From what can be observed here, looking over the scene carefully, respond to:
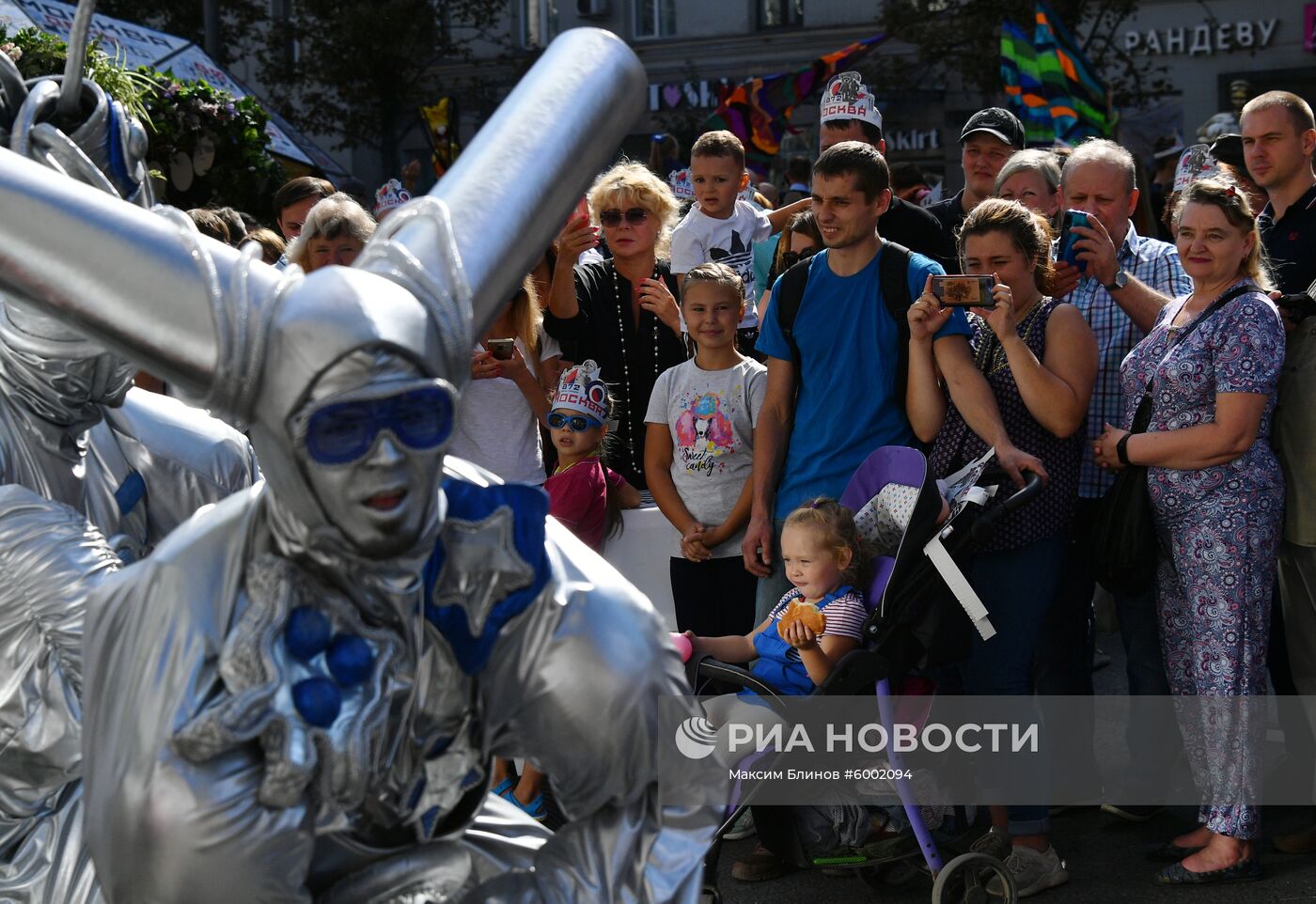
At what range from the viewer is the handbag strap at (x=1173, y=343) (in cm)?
434

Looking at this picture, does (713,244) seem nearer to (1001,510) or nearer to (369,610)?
(1001,510)

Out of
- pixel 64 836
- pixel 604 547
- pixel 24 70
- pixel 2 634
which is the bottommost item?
pixel 604 547

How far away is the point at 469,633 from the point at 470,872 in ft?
1.20

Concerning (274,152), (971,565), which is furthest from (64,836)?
(274,152)

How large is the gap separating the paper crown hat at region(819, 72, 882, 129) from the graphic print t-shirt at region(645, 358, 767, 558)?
62.7 inches

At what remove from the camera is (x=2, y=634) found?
224 cm

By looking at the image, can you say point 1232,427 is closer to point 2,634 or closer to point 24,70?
point 2,634

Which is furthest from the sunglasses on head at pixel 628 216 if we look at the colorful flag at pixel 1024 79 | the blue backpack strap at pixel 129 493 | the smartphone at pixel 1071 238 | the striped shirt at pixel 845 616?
the colorful flag at pixel 1024 79

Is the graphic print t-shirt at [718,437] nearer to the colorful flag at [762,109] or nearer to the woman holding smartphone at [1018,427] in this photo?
the woman holding smartphone at [1018,427]

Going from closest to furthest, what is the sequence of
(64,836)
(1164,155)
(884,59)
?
(64,836) < (1164,155) < (884,59)

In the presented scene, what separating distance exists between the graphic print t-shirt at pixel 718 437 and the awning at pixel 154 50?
5781mm

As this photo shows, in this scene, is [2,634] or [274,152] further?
[274,152]

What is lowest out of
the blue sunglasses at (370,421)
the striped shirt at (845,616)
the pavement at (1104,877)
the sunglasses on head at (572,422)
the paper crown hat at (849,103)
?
the pavement at (1104,877)

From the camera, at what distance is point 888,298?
15.3 feet
